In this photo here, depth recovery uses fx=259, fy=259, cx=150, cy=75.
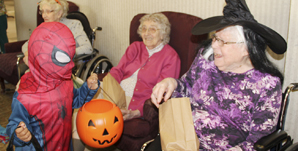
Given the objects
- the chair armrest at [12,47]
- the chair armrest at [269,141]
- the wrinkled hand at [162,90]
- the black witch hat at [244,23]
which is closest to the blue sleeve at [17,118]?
the wrinkled hand at [162,90]

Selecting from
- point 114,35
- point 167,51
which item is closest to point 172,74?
point 167,51

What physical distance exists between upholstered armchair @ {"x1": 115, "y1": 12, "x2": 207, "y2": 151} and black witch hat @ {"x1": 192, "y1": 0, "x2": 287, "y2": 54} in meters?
0.42

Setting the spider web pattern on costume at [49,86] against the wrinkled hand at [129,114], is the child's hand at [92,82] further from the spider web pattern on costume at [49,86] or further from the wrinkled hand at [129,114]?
the wrinkled hand at [129,114]

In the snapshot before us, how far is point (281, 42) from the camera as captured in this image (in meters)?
1.40


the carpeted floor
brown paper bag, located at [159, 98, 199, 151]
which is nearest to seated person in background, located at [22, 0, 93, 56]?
the carpeted floor

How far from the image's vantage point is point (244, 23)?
1.34 m

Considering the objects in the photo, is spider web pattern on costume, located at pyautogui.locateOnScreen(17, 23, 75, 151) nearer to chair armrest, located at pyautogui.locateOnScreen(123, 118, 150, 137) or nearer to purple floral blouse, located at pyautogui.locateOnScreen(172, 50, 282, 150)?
chair armrest, located at pyautogui.locateOnScreen(123, 118, 150, 137)

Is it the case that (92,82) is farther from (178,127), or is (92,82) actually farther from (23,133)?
(178,127)

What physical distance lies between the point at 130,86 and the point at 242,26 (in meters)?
1.23

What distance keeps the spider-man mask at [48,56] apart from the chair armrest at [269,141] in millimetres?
1068

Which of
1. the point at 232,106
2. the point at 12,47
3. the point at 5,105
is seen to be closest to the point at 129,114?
the point at 232,106

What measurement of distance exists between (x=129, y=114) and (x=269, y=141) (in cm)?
112

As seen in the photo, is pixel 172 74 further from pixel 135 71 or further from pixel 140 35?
pixel 140 35

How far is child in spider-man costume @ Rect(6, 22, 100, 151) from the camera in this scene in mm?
1332
